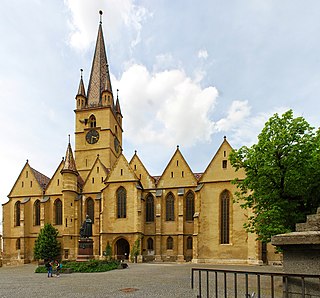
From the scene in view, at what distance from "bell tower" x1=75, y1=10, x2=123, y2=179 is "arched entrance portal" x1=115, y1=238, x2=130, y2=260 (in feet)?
47.8

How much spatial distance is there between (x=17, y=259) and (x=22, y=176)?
1173 centimetres

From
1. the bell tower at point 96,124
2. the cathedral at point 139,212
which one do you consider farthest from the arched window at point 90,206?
the bell tower at point 96,124

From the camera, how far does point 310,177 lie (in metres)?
15.0

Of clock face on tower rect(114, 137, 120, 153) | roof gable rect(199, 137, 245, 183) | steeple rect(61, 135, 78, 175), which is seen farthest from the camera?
clock face on tower rect(114, 137, 120, 153)

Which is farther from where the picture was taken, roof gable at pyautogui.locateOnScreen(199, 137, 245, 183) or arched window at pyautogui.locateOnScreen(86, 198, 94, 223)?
arched window at pyautogui.locateOnScreen(86, 198, 94, 223)

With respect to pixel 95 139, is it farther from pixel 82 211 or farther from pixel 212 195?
pixel 212 195

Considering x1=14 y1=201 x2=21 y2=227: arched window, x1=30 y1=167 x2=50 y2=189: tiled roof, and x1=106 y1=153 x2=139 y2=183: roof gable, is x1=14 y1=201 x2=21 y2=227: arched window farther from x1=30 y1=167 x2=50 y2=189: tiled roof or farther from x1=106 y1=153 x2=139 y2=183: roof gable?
x1=106 y1=153 x2=139 y2=183: roof gable

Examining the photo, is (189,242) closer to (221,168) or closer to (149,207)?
(149,207)

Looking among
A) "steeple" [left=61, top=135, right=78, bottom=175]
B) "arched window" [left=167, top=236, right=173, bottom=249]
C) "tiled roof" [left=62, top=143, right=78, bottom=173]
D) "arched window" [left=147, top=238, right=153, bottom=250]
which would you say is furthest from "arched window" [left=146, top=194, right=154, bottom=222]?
"tiled roof" [left=62, top=143, right=78, bottom=173]

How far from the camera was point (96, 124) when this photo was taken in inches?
2179

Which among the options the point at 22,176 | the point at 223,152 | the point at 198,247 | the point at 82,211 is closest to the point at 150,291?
the point at 198,247

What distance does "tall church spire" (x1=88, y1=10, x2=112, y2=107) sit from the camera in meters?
57.2

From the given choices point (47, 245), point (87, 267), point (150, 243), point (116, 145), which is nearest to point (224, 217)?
point (150, 243)

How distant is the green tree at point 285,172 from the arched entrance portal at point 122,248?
1103 inches
